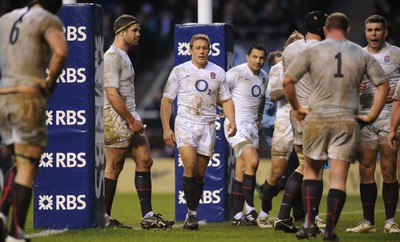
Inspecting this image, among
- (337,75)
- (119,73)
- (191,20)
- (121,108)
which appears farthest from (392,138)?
(191,20)

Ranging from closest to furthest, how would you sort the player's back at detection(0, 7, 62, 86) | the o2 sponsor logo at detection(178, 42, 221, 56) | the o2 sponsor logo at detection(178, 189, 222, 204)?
the player's back at detection(0, 7, 62, 86), the o2 sponsor logo at detection(178, 42, 221, 56), the o2 sponsor logo at detection(178, 189, 222, 204)

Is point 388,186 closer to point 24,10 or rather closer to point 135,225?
point 135,225

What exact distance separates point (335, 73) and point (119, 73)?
3346 millimetres

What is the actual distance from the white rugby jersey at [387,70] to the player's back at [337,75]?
6.73ft

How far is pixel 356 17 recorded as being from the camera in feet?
102

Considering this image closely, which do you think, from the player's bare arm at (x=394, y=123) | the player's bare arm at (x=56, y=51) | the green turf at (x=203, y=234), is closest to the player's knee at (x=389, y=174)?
the green turf at (x=203, y=234)

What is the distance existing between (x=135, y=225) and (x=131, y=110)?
5.72 ft

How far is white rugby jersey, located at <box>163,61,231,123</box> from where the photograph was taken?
45.7ft

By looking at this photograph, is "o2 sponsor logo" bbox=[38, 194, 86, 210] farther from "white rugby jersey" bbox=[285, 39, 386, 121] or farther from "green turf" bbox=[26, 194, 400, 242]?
"white rugby jersey" bbox=[285, 39, 386, 121]

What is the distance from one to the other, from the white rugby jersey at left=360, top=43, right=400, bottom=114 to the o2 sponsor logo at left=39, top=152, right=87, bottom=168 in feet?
10.9

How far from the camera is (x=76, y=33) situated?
44.4 feet

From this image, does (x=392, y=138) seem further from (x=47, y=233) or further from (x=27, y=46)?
(x=27, y=46)

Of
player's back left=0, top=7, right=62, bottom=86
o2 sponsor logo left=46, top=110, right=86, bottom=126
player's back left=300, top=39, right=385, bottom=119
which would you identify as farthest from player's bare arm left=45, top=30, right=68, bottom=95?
o2 sponsor logo left=46, top=110, right=86, bottom=126

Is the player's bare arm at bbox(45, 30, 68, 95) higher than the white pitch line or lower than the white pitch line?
higher
